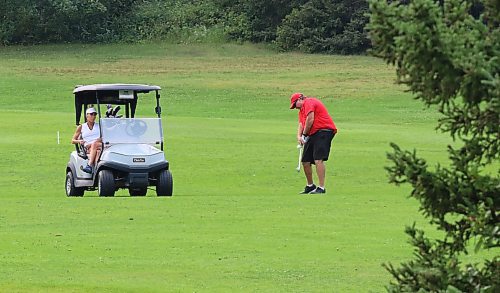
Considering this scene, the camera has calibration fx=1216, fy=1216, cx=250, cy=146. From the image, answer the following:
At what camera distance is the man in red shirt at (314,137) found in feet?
59.6

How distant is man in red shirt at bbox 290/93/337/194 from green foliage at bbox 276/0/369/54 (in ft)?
141

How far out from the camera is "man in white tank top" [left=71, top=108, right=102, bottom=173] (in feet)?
59.2

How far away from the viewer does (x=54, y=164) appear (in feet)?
75.0

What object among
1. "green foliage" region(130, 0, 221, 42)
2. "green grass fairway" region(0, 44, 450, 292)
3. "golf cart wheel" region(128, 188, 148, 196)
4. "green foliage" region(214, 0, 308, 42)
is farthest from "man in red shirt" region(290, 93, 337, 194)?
"green foliage" region(214, 0, 308, 42)

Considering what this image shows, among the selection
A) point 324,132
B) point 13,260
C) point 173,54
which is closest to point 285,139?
point 324,132

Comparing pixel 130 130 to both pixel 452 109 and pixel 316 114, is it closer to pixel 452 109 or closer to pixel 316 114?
pixel 316 114

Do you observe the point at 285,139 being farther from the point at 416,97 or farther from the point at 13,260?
the point at 416,97

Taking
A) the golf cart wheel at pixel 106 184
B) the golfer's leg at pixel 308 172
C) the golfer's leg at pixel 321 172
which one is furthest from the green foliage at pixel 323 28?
the golf cart wheel at pixel 106 184

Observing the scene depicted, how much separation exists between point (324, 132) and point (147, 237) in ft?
21.0

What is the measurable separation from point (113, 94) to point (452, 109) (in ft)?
47.5

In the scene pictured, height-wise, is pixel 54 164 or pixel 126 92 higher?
pixel 126 92

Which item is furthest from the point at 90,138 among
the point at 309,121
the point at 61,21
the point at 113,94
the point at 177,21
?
the point at 177,21

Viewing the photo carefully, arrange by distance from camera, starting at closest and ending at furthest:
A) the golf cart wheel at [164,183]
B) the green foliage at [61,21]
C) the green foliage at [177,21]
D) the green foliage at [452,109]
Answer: the green foliage at [452,109] → the golf cart wheel at [164,183] → the green foliage at [61,21] → the green foliage at [177,21]

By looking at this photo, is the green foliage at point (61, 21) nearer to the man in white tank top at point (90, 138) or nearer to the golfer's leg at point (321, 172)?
the man in white tank top at point (90, 138)
